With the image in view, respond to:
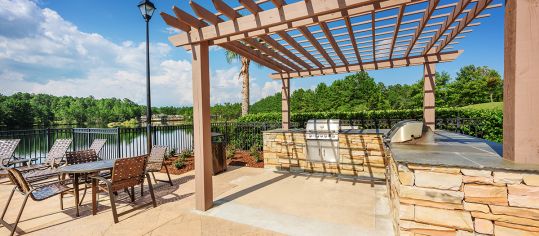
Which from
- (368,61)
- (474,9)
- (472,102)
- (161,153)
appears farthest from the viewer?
(472,102)

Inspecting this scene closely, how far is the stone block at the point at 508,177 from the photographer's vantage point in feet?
5.61

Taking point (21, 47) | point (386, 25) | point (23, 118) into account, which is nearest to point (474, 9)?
point (386, 25)

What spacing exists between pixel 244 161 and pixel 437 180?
18.6 ft

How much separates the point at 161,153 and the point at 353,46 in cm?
438

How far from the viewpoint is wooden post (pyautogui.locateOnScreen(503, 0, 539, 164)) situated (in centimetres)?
186

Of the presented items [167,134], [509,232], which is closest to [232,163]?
[167,134]

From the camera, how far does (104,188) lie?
3512 mm

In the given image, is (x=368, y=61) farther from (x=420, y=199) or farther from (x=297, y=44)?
(x=420, y=199)

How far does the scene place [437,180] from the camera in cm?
191

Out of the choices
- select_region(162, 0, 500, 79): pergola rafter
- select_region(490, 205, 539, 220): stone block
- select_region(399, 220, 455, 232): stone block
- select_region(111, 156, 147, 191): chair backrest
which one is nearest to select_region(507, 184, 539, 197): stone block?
select_region(490, 205, 539, 220): stone block

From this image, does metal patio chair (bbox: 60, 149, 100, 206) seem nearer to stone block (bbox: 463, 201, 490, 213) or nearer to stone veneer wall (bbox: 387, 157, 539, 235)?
stone veneer wall (bbox: 387, 157, 539, 235)

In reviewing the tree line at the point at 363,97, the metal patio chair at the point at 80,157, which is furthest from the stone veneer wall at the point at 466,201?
the tree line at the point at 363,97

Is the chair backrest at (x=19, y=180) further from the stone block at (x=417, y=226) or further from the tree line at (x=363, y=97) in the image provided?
the tree line at (x=363, y=97)

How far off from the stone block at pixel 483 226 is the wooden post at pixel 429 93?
4042mm
